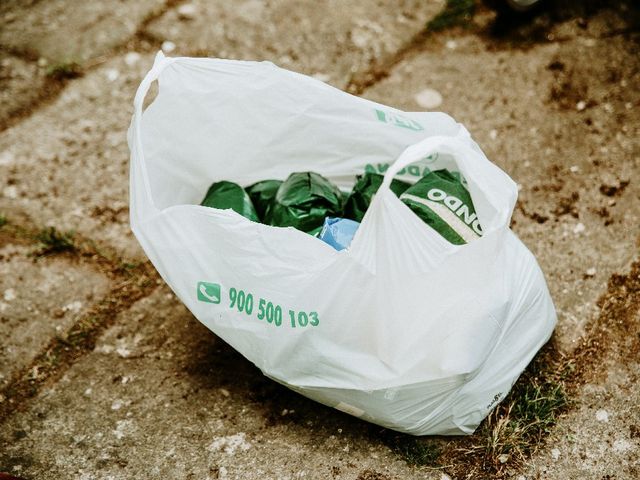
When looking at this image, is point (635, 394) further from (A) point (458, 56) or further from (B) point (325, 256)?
(A) point (458, 56)

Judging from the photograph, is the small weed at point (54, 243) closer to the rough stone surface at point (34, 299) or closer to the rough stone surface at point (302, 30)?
the rough stone surface at point (34, 299)

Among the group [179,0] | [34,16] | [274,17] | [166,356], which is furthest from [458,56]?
[34,16]

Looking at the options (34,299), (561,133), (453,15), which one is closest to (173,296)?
(34,299)

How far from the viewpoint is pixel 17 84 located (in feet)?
7.23

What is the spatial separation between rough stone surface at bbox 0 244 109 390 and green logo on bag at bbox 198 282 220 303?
55cm

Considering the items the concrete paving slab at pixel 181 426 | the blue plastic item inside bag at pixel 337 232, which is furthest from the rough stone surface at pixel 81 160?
the blue plastic item inside bag at pixel 337 232

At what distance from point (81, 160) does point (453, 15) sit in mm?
1395

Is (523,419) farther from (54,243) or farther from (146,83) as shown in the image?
(54,243)

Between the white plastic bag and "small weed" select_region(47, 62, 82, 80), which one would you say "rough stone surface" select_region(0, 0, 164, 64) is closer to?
"small weed" select_region(47, 62, 82, 80)

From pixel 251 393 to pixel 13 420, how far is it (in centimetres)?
54

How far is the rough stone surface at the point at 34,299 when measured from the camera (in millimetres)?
1543

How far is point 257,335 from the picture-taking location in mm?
1201

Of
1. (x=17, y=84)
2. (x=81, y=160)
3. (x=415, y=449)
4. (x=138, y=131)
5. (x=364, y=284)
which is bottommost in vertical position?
(x=415, y=449)

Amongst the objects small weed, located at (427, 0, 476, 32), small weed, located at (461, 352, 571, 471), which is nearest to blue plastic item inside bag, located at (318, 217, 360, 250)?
small weed, located at (461, 352, 571, 471)
